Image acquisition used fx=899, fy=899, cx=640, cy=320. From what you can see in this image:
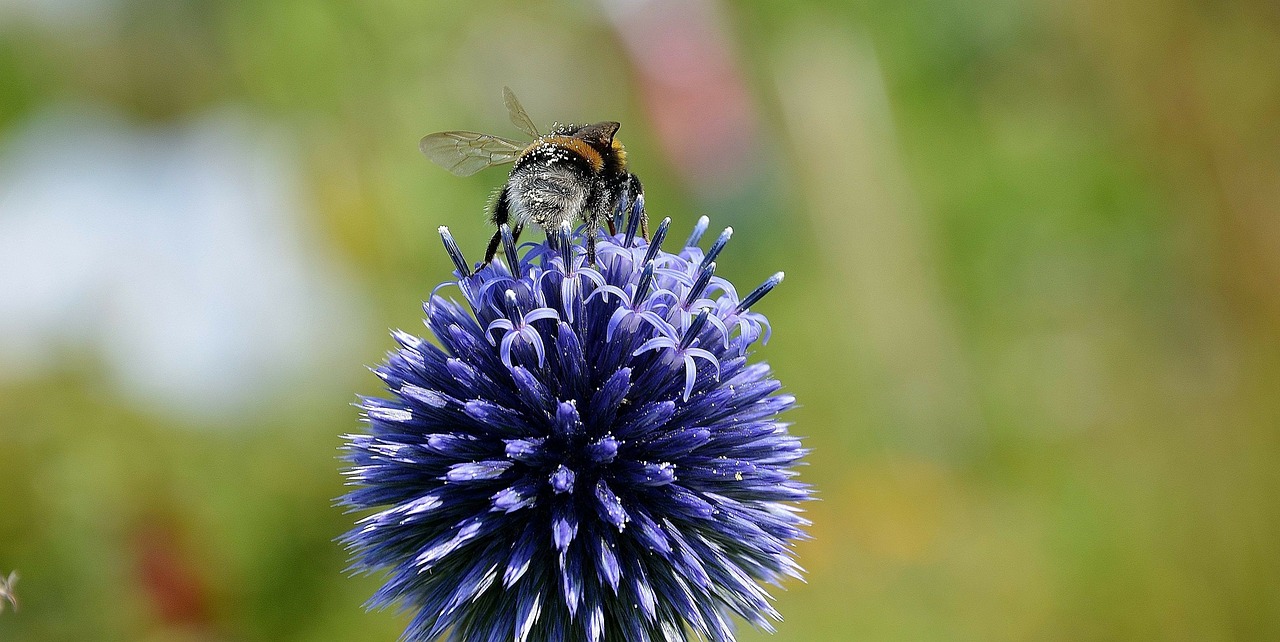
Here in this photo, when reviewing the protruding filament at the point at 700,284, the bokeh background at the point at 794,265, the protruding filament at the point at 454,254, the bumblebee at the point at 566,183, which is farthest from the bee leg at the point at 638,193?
the bokeh background at the point at 794,265

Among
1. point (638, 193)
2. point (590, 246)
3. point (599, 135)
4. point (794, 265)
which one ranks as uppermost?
point (794, 265)

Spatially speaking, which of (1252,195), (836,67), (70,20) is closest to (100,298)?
(70,20)

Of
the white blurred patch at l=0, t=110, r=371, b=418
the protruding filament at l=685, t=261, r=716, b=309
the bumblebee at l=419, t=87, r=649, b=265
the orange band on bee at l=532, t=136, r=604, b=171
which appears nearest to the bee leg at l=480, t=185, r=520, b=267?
the bumblebee at l=419, t=87, r=649, b=265

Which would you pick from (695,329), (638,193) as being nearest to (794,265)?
(638,193)

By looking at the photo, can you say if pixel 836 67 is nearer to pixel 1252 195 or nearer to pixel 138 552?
pixel 1252 195

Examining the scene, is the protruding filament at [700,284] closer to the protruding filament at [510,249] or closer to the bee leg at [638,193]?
the bee leg at [638,193]

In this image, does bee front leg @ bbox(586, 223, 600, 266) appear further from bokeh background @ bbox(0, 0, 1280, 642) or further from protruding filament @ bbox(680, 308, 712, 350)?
bokeh background @ bbox(0, 0, 1280, 642)

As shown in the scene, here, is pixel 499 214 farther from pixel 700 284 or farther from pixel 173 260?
pixel 173 260

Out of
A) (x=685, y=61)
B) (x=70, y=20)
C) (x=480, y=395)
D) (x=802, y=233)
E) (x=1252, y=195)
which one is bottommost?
(x=480, y=395)
